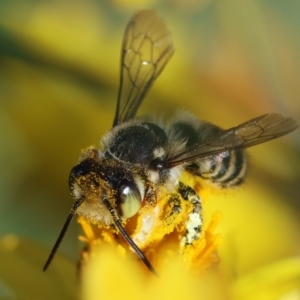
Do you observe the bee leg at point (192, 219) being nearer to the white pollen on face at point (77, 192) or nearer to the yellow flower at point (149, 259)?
the yellow flower at point (149, 259)

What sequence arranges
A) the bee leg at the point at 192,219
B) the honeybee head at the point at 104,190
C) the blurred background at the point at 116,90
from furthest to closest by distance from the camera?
the blurred background at the point at 116,90 → the bee leg at the point at 192,219 → the honeybee head at the point at 104,190

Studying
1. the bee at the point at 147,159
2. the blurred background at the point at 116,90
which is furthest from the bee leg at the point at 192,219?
the blurred background at the point at 116,90

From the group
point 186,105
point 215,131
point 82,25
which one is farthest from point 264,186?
point 82,25

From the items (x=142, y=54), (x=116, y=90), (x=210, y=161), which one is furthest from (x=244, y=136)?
(x=116, y=90)

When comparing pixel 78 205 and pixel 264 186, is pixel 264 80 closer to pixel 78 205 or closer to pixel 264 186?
pixel 264 186

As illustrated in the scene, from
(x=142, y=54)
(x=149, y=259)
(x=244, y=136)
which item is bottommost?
(x=149, y=259)

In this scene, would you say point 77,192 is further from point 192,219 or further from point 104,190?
point 192,219

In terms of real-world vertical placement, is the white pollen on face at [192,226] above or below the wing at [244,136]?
below
